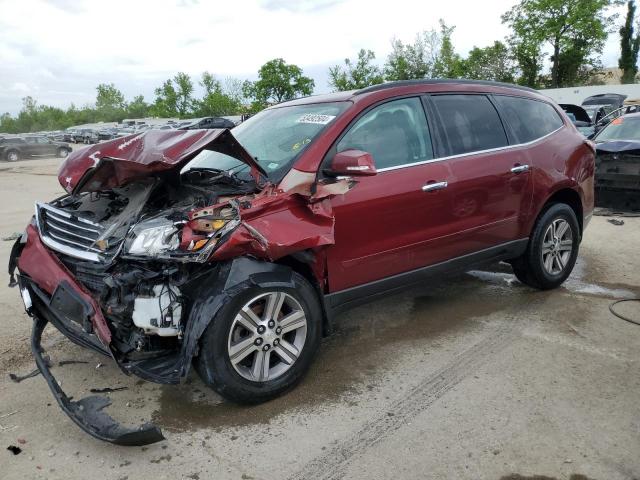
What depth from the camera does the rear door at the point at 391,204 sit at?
10.8 feet

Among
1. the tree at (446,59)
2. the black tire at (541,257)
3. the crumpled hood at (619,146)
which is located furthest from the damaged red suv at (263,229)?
the tree at (446,59)

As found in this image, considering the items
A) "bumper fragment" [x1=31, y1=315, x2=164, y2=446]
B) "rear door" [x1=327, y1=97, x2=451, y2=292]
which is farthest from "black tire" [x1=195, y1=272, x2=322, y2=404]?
"bumper fragment" [x1=31, y1=315, x2=164, y2=446]

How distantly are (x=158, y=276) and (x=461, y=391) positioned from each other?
6.35 ft

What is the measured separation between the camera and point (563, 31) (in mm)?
45031

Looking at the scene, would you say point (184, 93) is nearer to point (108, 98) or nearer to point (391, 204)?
point (108, 98)

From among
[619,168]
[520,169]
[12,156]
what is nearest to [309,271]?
[520,169]

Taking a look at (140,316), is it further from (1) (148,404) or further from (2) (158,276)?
(1) (148,404)

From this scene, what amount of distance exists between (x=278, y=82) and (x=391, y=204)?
54010 millimetres

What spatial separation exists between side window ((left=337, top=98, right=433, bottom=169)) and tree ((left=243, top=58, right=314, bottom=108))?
171 feet

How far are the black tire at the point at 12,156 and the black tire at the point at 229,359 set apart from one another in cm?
3282

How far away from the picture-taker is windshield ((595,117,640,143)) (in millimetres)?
7969

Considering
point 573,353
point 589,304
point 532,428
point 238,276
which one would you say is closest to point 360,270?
point 238,276

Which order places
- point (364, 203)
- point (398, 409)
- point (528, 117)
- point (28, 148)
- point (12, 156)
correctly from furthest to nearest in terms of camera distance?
1. point (28, 148)
2. point (12, 156)
3. point (528, 117)
4. point (364, 203)
5. point (398, 409)

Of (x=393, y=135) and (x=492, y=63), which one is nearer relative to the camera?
(x=393, y=135)
